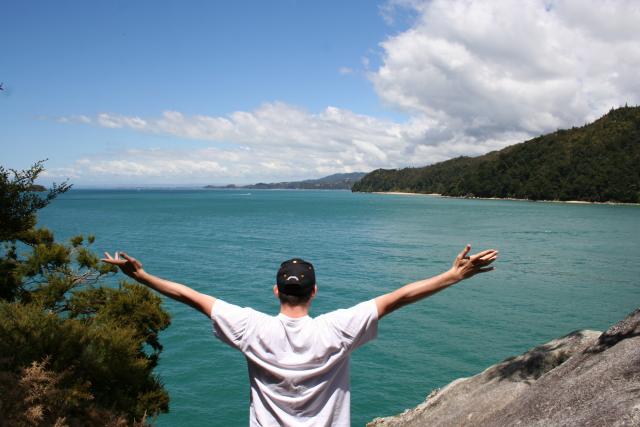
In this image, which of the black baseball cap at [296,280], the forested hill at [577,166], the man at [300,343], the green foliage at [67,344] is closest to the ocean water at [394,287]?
the green foliage at [67,344]

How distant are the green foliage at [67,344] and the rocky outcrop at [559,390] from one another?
6324mm

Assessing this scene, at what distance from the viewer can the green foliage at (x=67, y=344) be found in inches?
298

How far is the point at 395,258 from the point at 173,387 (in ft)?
101

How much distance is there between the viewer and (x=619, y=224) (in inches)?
3009

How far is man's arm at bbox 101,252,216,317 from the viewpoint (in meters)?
2.54

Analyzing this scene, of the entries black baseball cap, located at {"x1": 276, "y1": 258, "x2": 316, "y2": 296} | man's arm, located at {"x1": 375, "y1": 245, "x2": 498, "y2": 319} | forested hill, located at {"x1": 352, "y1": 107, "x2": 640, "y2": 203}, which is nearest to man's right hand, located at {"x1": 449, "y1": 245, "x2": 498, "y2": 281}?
man's arm, located at {"x1": 375, "y1": 245, "x2": 498, "y2": 319}

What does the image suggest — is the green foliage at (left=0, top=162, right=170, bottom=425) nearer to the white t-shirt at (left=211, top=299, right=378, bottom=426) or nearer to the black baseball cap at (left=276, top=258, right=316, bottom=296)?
the white t-shirt at (left=211, top=299, right=378, bottom=426)

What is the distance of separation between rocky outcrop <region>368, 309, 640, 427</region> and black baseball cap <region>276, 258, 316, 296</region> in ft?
10.4

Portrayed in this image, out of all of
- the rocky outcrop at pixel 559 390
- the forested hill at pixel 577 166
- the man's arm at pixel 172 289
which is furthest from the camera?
the forested hill at pixel 577 166

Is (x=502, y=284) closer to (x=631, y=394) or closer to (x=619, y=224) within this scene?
(x=631, y=394)

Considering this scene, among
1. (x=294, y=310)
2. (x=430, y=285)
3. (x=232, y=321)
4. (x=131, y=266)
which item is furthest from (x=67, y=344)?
(x=430, y=285)

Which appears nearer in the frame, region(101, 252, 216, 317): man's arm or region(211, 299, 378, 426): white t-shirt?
region(211, 299, 378, 426): white t-shirt

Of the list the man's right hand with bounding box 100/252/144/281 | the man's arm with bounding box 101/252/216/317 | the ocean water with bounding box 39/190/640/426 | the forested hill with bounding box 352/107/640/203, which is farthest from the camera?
the forested hill with bounding box 352/107/640/203

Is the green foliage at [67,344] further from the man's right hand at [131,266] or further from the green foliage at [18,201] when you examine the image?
the man's right hand at [131,266]
